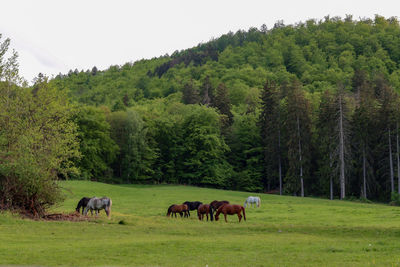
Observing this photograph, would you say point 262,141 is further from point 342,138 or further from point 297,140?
point 342,138

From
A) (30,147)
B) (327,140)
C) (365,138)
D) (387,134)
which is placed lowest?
(30,147)

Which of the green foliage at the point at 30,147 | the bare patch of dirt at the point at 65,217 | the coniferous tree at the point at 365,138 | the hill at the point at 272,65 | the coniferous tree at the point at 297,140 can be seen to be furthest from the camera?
the hill at the point at 272,65

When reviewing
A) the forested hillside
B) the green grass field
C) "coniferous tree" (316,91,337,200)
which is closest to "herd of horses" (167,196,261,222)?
the green grass field

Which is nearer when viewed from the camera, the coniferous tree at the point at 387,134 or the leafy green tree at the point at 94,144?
the coniferous tree at the point at 387,134

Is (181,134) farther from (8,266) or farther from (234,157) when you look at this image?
(8,266)

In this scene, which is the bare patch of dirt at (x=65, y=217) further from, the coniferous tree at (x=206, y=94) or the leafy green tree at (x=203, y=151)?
the coniferous tree at (x=206, y=94)

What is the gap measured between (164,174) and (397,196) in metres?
44.0

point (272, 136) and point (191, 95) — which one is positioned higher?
point (191, 95)

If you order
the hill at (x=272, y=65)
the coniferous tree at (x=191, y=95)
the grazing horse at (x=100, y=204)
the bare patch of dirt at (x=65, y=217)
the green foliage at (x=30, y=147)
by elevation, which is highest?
the hill at (x=272, y=65)

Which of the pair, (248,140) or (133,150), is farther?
(248,140)

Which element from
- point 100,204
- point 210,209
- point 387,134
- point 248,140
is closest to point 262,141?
point 248,140

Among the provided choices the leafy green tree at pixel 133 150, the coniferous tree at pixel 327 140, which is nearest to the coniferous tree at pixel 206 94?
the leafy green tree at pixel 133 150

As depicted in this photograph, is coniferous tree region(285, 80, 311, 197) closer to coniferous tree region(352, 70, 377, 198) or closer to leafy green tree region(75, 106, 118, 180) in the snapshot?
coniferous tree region(352, 70, 377, 198)

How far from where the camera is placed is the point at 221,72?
6348 inches
